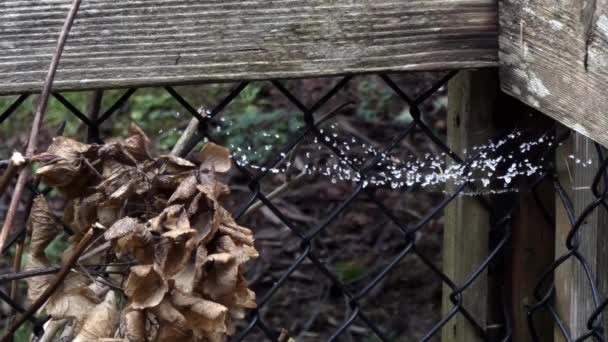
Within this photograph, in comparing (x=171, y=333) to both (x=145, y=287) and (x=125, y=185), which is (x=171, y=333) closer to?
(x=145, y=287)

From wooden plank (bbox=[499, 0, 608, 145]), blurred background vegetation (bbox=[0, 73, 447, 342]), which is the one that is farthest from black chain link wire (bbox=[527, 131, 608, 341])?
blurred background vegetation (bbox=[0, 73, 447, 342])

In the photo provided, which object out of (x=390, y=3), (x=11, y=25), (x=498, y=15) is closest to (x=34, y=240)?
(x=11, y=25)

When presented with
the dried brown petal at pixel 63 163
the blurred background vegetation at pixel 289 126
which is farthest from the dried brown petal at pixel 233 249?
the blurred background vegetation at pixel 289 126

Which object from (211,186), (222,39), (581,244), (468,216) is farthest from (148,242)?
(581,244)

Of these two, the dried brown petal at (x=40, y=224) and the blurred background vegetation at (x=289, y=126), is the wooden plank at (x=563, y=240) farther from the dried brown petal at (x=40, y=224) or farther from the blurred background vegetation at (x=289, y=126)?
the blurred background vegetation at (x=289, y=126)

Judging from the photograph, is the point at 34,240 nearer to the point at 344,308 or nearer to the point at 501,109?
the point at 501,109
